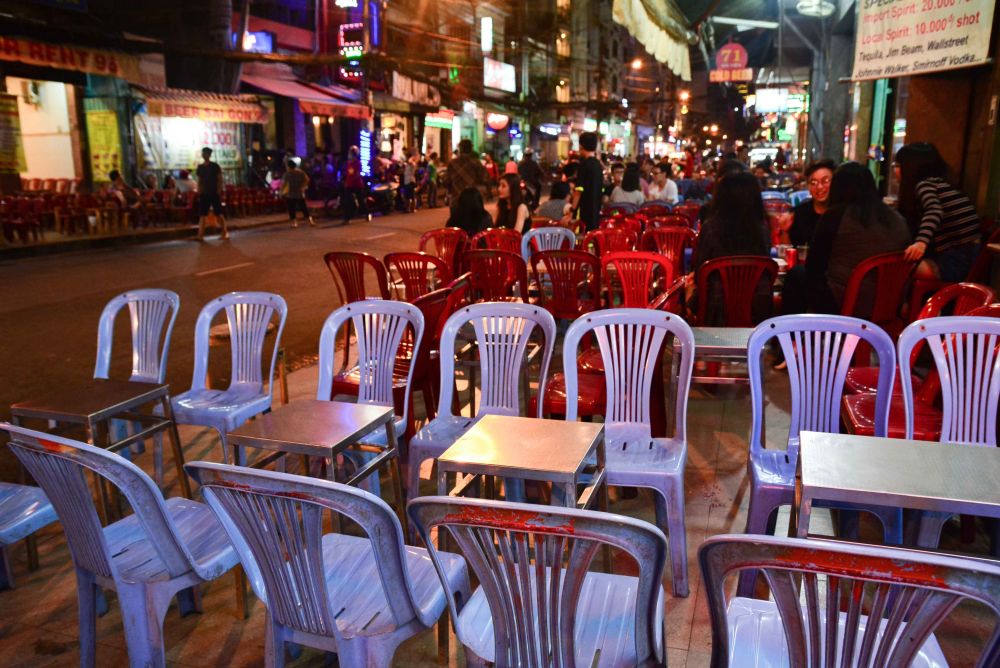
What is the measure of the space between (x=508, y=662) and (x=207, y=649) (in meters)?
1.56

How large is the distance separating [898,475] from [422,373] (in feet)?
9.12

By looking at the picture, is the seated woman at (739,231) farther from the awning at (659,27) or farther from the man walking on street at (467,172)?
the man walking on street at (467,172)

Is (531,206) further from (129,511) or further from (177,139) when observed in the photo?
(129,511)

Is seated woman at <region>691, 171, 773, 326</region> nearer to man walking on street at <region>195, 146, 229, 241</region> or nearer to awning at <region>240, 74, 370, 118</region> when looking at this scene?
man walking on street at <region>195, 146, 229, 241</region>

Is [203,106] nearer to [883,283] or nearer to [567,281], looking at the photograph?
[567,281]

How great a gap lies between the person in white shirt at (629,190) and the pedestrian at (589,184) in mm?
965

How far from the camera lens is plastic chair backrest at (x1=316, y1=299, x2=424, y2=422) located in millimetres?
4102

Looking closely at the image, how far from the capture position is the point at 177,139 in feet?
65.8

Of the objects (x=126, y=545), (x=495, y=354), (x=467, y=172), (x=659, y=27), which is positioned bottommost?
(x=126, y=545)

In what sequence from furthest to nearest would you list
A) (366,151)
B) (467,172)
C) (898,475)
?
(366,151) < (467,172) < (898,475)

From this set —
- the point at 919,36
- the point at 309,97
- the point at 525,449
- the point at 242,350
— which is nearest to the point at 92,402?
the point at 242,350

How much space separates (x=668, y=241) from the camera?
7453mm

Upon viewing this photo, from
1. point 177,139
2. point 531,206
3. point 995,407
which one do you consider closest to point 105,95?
point 177,139

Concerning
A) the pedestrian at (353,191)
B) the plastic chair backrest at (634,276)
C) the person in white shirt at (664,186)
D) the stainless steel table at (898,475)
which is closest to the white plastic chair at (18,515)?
the stainless steel table at (898,475)
